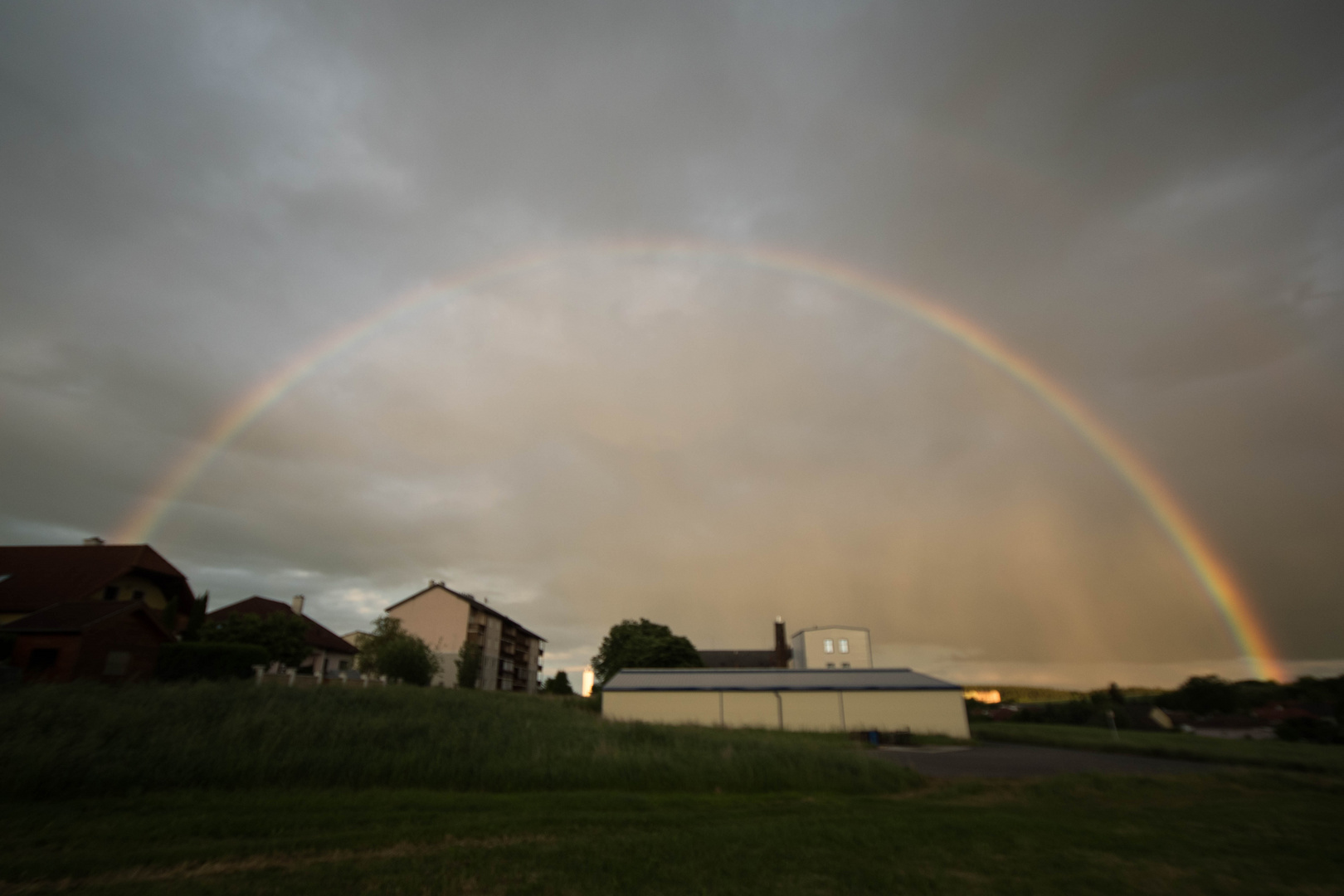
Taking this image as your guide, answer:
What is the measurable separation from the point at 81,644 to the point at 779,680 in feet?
123

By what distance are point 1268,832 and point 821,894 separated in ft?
33.8

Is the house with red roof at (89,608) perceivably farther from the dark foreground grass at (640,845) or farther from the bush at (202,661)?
the dark foreground grass at (640,845)

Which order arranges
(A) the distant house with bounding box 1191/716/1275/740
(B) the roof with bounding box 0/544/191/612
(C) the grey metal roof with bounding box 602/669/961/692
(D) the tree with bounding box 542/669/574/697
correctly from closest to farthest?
(B) the roof with bounding box 0/544/191/612 < (C) the grey metal roof with bounding box 602/669/961/692 < (A) the distant house with bounding box 1191/716/1275/740 < (D) the tree with bounding box 542/669/574/697

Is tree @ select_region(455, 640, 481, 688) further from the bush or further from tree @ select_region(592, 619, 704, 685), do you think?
the bush

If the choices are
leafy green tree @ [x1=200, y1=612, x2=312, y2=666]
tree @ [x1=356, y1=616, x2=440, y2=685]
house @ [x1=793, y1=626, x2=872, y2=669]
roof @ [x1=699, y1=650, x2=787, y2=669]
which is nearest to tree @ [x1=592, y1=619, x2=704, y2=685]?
→ house @ [x1=793, y1=626, x2=872, y2=669]

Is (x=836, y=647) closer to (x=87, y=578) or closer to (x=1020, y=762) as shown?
(x=1020, y=762)

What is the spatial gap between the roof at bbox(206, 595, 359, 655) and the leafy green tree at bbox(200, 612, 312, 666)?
15.9 metres

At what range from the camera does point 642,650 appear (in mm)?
67188

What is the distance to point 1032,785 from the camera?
16.9m

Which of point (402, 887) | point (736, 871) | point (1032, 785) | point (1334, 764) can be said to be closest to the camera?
point (402, 887)

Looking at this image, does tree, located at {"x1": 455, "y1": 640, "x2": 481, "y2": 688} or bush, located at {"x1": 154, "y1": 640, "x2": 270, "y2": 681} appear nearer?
bush, located at {"x1": 154, "y1": 640, "x2": 270, "y2": 681}

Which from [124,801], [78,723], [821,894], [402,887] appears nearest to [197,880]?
[402,887]

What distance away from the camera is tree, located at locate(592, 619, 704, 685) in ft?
219

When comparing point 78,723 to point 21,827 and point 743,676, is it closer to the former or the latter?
point 21,827
